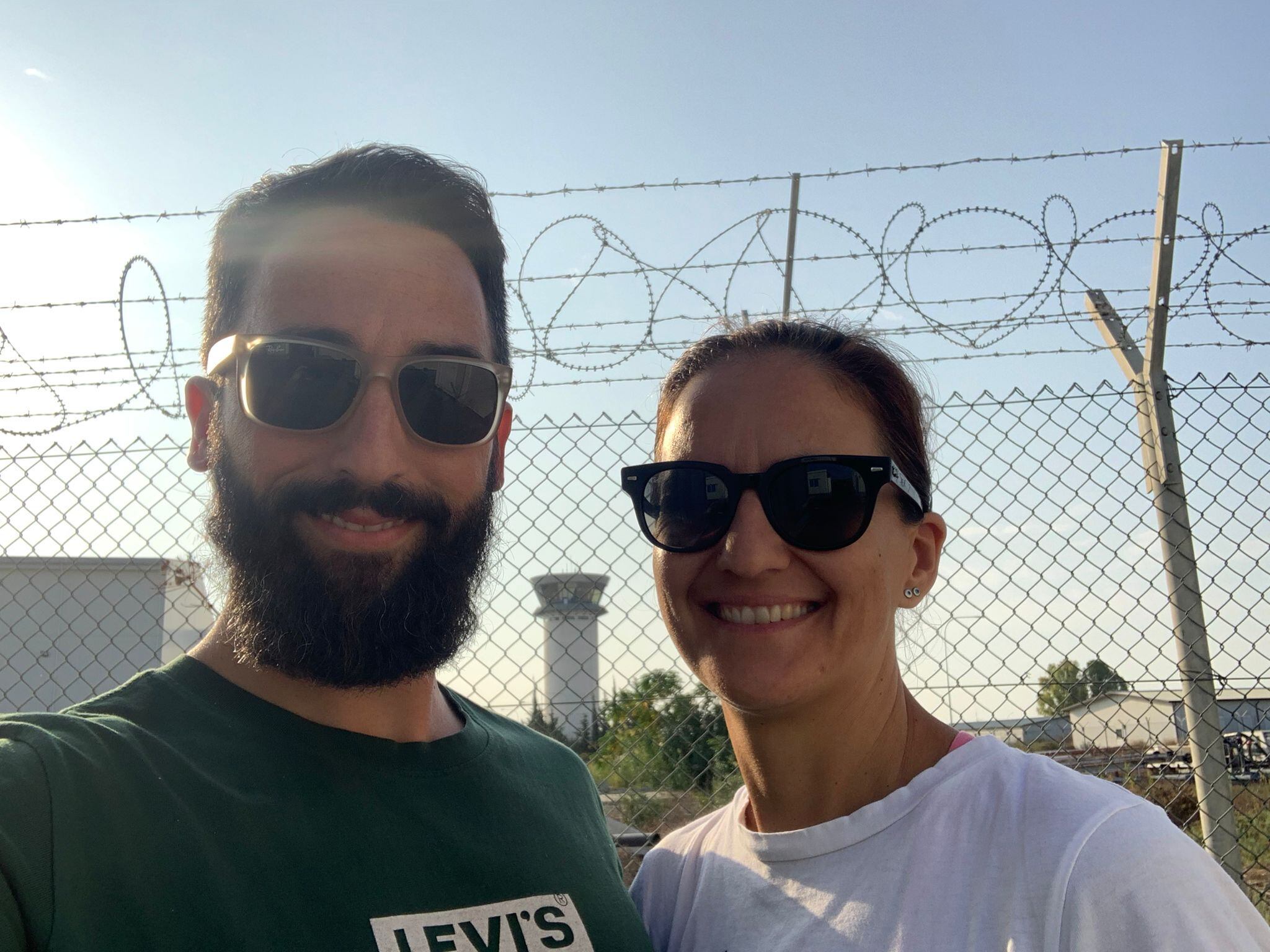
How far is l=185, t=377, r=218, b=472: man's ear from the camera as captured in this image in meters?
1.95

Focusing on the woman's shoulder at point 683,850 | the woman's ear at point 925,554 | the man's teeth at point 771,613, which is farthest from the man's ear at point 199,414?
the woman's ear at point 925,554

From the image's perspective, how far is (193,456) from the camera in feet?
6.53

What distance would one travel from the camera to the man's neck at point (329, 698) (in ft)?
5.83

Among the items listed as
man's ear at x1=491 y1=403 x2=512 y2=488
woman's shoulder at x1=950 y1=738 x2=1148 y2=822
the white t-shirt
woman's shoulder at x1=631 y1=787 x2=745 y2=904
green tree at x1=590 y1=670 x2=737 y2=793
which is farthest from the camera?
green tree at x1=590 y1=670 x2=737 y2=793

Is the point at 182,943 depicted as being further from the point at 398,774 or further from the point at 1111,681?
the point at 1111,681

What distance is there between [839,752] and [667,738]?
2.89m

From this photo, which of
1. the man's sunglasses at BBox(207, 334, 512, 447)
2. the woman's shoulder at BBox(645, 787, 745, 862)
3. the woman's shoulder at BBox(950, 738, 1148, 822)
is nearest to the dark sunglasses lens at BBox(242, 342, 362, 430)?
the man's sunglasses at BBox(207, 334, 512, 447)

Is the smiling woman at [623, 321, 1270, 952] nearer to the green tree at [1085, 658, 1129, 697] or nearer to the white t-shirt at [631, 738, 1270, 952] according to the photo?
the white t-shirt at [631, 738, 1270, 952]

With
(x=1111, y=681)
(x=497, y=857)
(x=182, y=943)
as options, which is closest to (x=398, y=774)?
(x=497, y=857)

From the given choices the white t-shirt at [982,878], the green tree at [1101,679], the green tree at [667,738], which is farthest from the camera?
the green tree at [667,738]

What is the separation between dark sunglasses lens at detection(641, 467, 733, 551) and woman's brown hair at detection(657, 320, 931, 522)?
24 centimetres

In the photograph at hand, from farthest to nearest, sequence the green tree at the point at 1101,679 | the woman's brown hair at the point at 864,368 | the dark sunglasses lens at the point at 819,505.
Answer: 1. the green tree at the point at 1101,679
2. the woman's brown hair at the point at 864,368
3. the dark sunglasses lens at the point at 819,505

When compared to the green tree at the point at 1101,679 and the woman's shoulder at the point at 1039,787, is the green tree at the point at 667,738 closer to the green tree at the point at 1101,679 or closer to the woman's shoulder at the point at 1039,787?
the green tree at the point at 1101,679

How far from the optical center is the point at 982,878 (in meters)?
1.46
